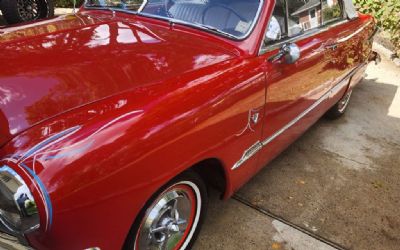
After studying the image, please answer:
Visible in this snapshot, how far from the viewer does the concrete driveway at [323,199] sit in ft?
8.46

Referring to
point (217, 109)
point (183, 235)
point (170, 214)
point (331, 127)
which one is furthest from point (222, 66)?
point (331, 127)

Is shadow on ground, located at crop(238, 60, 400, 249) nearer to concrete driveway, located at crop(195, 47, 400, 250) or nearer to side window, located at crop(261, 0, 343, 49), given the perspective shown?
concrete driveway, located at crop(195, 47, 400, 250)

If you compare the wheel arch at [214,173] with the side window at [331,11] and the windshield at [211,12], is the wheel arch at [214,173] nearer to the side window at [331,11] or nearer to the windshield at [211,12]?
the windshield at [211,12]

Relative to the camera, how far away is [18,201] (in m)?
1.35

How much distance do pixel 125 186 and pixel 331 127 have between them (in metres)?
3.20

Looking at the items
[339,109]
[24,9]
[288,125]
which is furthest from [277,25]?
[24,9]

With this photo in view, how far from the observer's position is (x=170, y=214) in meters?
2.11

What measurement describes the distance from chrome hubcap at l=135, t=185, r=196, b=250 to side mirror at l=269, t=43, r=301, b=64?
1009mm

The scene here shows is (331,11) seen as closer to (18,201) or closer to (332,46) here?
(332,46)

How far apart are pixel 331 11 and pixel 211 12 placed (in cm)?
147

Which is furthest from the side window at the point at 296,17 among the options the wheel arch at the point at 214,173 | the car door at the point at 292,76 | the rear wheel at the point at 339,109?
the rear wheel at the point at 339,109

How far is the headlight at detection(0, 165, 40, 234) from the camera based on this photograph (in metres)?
1.35

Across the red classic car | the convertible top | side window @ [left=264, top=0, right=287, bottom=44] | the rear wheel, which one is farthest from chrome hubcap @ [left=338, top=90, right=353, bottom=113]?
side window @ [left=264, top=0, right=287, bottom=44]

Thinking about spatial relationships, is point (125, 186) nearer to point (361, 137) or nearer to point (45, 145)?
point (45, 145)
